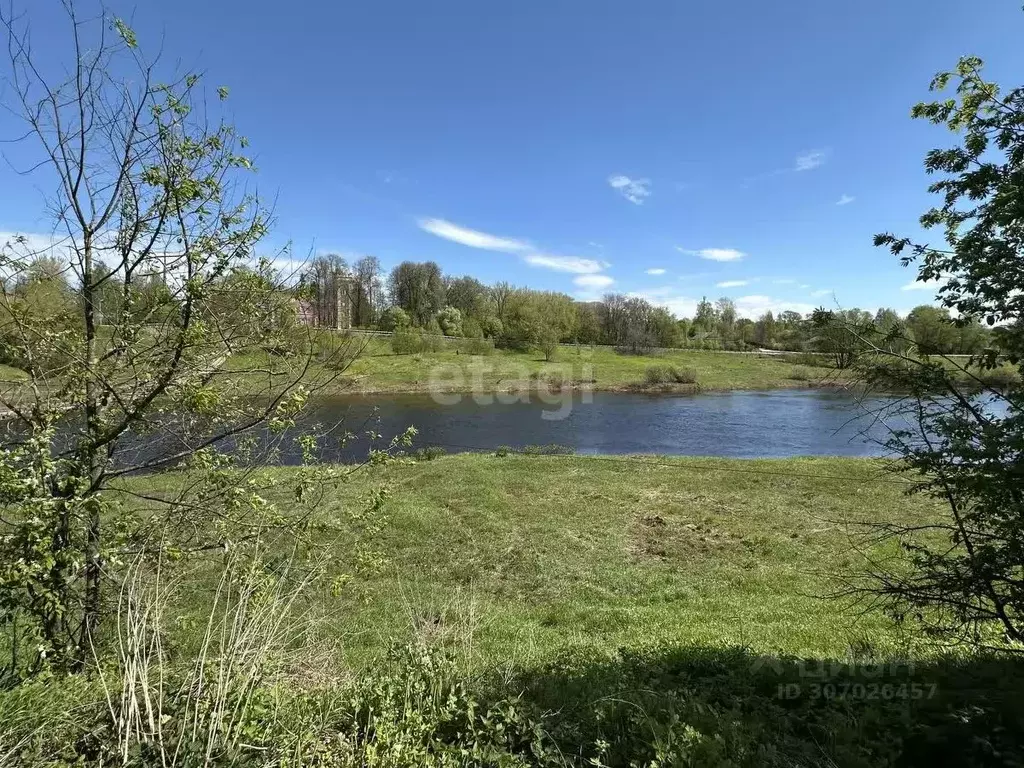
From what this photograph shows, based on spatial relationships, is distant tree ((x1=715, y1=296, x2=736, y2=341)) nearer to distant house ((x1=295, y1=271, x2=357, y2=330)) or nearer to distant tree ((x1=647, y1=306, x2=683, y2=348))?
distant tree ((x1=647, y1=306, x2=683, y2=348))

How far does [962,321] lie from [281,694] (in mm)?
4913

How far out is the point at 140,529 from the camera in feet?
11.4

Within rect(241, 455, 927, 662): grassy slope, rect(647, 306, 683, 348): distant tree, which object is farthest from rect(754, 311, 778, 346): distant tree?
rect(241, 455, 927, 662): grassy slope

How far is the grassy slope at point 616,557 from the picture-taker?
5.82 meters

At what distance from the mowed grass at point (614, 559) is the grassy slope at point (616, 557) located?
4 centimetres

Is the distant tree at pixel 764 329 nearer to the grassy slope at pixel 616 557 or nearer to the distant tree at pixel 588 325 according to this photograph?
the distant tree at pixel 588 325

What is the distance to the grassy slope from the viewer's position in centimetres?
582

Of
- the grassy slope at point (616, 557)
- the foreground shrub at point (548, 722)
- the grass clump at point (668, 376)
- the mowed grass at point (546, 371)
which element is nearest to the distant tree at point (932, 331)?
the grassy slope at point (616, 557)

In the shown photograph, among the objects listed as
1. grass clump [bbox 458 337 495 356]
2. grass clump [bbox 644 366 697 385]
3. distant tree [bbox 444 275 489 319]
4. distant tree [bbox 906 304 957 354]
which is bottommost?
grass clump [bbox 644 366 697 385]

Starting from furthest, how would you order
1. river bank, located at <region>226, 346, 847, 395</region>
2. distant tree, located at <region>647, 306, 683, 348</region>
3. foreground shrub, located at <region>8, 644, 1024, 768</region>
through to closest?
1. distant tree, located at <region>647, 306, 683, 348</region>
2. river bank, located at <region>226, 346, 847, 395</region>
3. foreground shrub, located at <region>8, 644, 1024, 768</region>

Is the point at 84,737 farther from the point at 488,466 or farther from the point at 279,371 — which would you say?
the point at 488,466

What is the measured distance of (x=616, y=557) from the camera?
9039 mm

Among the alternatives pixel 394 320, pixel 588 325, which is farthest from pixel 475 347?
pixel 588 325

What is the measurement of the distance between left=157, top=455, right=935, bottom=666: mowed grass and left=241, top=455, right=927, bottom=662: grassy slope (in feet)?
0.12
